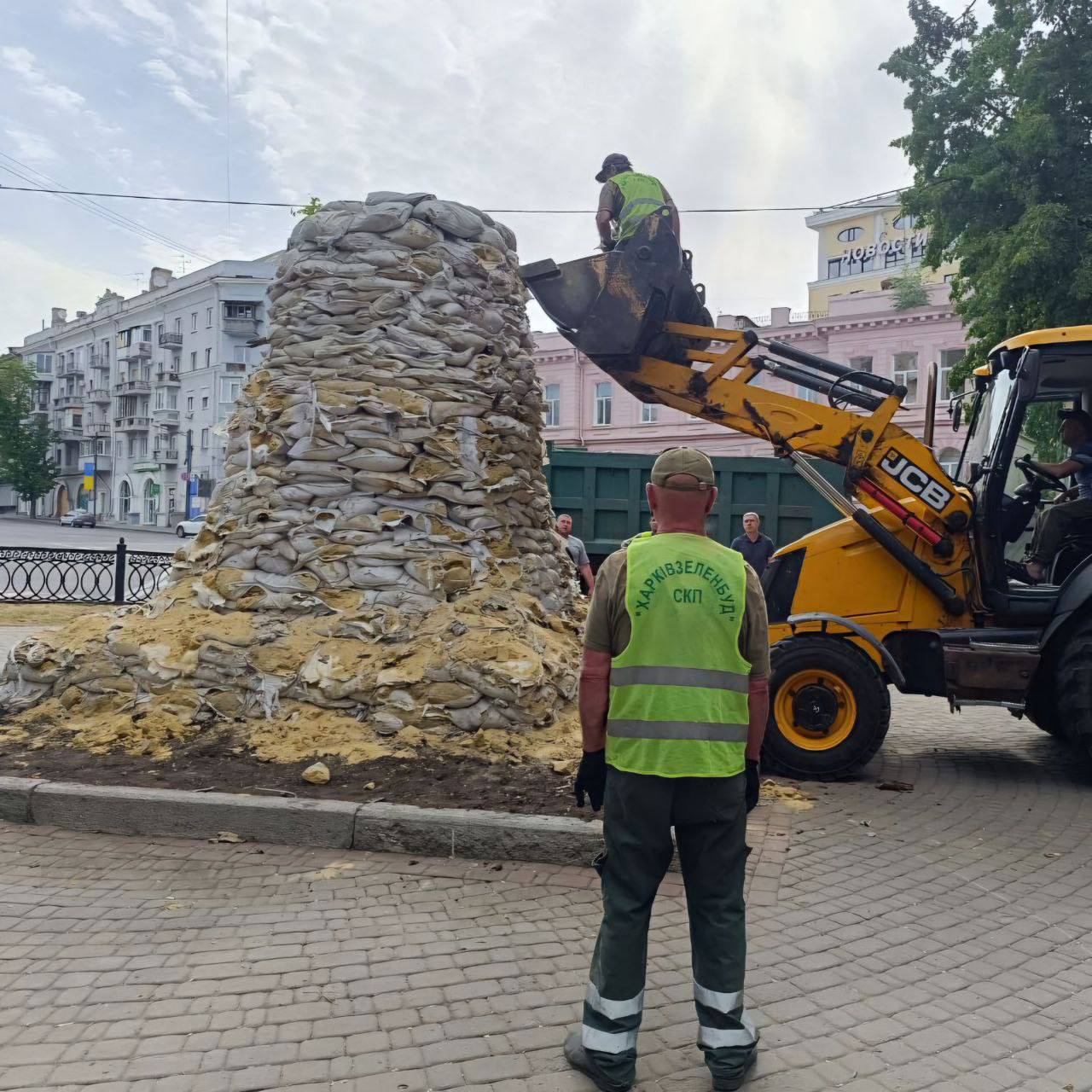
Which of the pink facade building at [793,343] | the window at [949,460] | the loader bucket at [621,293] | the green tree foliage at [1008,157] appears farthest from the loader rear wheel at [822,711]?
the pink facade building at [793,343]

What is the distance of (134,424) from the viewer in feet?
219

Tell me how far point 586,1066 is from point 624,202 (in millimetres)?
5815

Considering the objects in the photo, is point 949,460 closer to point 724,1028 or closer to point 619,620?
point 619,620

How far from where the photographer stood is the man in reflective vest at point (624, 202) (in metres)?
6.83

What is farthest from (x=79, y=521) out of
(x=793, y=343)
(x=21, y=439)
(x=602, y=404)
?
(x=793, y=343)

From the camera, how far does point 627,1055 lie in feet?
9.06

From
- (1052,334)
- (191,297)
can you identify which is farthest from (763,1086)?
(191,297)

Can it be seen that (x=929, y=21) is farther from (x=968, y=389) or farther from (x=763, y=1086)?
(x=763, y=1086)

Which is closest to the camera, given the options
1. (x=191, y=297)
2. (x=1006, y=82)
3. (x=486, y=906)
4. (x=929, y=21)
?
(x=486, y=906)

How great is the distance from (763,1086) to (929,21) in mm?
17750

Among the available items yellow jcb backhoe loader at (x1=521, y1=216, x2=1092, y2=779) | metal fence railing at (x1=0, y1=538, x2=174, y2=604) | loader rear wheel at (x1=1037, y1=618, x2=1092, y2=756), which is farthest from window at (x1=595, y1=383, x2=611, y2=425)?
loader rear wheel at (x1=1037, y1=618, x2=1092, y2=756)

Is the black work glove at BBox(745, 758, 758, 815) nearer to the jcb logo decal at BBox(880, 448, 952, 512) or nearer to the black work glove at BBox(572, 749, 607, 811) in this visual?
the black work glove at BBox(572, 749, 607, 811)

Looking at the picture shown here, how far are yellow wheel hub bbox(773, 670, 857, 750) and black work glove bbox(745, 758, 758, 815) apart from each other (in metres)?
3.59

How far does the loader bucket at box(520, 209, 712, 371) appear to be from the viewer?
22.4ft
